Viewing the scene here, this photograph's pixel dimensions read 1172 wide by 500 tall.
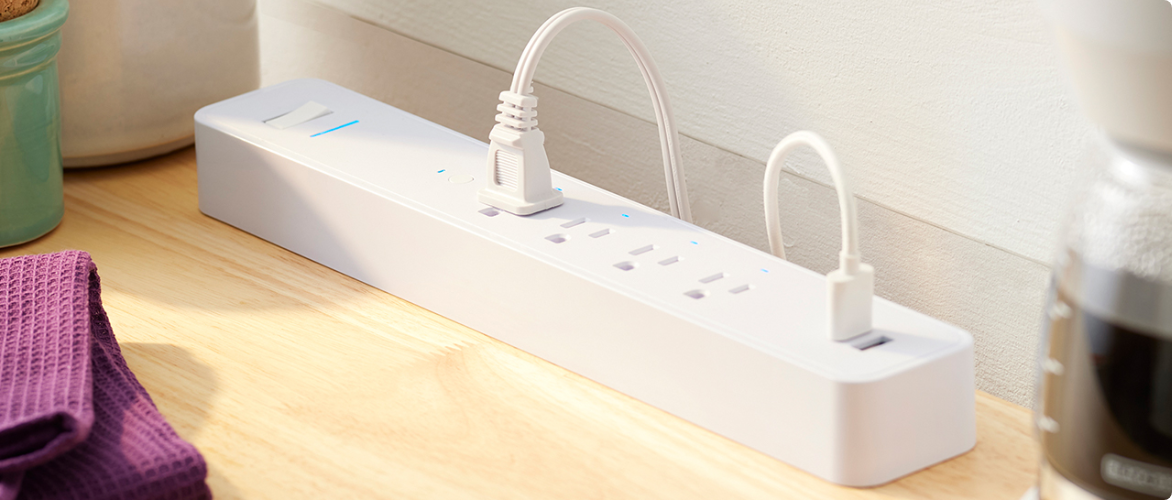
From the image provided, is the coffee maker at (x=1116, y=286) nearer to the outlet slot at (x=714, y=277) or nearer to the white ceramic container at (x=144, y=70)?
the outlet slot at (x=714, y=277)

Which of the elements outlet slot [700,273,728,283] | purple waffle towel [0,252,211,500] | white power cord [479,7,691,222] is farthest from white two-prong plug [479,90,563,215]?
purple waffle towel [0,252,211,500]

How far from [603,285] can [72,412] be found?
27cm

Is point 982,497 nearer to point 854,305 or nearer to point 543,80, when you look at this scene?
point 854,305

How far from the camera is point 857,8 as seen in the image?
710 millimetres

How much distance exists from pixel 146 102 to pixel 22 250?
6.3 inches

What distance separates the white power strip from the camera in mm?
566

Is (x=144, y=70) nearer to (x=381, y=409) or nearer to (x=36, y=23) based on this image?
(x=36, y=23)

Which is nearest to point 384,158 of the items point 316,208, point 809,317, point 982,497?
point 316,208

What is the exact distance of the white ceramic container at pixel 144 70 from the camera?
86 cm

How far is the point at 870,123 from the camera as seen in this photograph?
2.39 feet

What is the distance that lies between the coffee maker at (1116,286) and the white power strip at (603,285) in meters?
0.10

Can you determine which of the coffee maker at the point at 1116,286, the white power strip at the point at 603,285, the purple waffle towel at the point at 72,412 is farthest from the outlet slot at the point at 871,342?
the purple waffle towel at the point at 72,412

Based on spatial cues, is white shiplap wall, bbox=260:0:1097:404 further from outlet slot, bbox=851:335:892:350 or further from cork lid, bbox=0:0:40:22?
cork lid, bbox=0:0:40:22

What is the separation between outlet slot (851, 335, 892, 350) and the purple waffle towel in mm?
319
